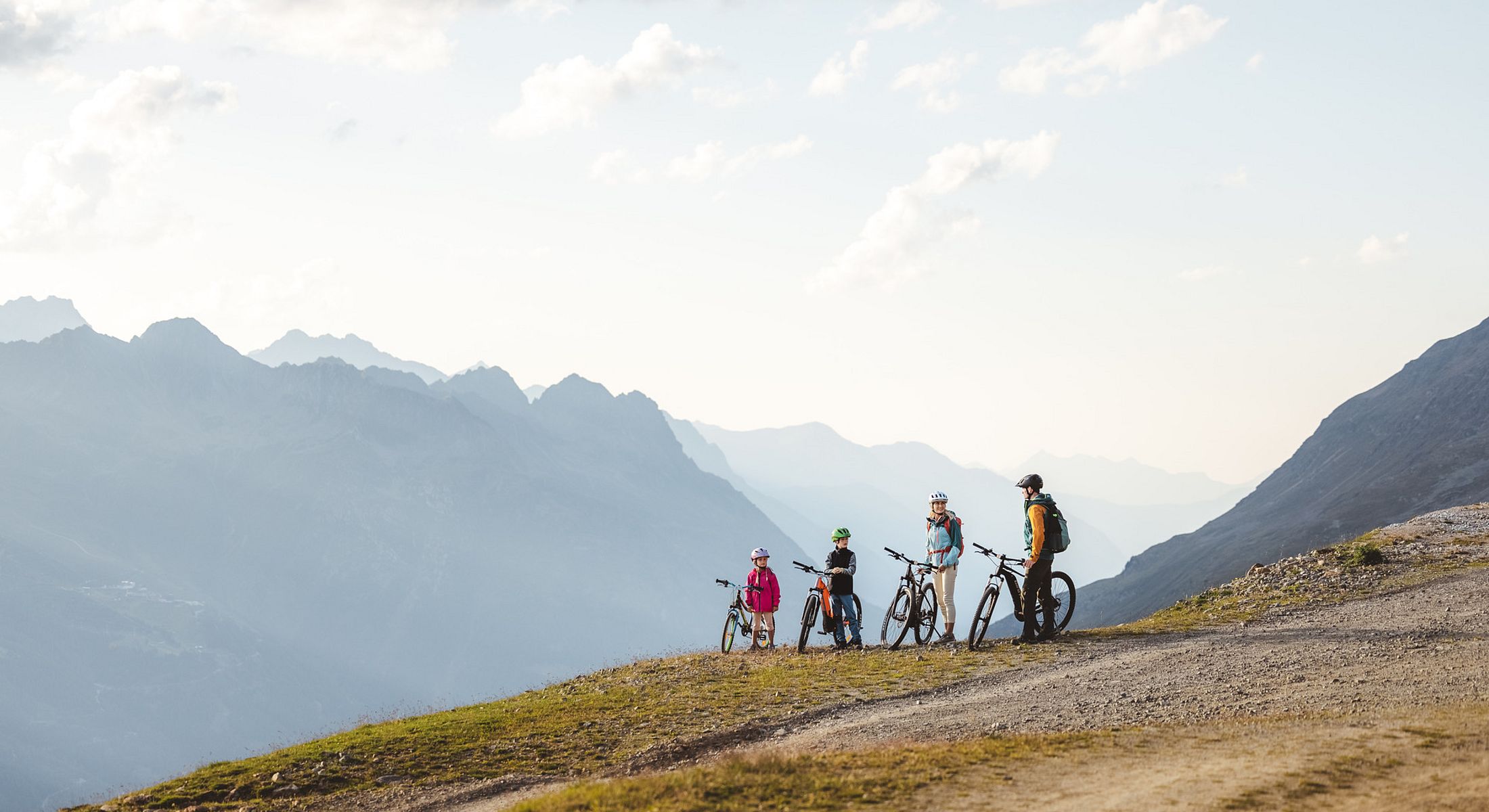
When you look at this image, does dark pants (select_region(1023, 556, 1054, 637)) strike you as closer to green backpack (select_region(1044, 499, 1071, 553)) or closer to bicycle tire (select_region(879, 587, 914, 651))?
green backpack (select_region(1044, 499, 1071, 553))

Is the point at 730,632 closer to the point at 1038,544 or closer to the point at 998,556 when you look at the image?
the point at 998,556

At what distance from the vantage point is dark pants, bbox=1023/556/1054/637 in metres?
22.4

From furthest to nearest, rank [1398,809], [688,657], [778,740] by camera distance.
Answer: [688,657] < [778,740] < [1398,809]

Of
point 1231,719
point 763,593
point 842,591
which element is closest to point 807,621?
point 842,591

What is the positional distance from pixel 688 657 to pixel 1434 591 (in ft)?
56.2

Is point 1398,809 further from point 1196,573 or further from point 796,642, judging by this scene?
point 1196,573

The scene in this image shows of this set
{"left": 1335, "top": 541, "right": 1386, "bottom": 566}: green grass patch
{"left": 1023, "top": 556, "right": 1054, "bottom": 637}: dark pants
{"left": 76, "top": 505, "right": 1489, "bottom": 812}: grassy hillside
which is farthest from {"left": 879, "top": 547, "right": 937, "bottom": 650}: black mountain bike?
{"left": 1335, "top": 541, "right": 1386, "bottom": 566}: green grass patch

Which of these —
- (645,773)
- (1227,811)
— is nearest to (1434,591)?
(1227,811)

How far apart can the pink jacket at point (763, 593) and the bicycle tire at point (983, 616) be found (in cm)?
523

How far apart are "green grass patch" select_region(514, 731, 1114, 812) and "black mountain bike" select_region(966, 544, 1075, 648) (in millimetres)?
8216

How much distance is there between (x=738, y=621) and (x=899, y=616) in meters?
4.90

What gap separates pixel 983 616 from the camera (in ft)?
74.7

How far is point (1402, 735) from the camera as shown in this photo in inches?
501

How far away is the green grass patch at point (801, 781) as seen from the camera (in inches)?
459
